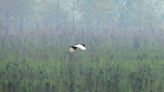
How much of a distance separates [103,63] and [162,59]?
210 centimetres

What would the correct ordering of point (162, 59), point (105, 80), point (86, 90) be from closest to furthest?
point (86, 90), point (105, 80), point (162, 59)

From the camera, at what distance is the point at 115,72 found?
6.79 meters

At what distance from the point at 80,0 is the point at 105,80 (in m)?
29.2

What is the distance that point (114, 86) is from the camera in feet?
19.4

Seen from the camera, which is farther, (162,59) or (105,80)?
(162,59)

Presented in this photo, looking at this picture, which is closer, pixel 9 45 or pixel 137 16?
pixel 9 45

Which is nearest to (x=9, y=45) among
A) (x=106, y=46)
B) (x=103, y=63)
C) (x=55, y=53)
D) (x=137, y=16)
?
(x=55, y=53)

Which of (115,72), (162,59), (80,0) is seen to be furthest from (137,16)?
(115,72)

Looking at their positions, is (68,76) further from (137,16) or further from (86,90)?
(137,16)

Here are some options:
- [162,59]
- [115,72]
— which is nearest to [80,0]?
[162,59]

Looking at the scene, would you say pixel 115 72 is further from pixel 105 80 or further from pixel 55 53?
pixel 55 53

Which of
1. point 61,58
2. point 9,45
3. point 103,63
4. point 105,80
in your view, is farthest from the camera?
point 9,45

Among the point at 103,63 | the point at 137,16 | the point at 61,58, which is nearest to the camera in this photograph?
the point at 103,63

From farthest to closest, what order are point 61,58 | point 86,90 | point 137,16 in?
1. point 137,16
2. point 61,58
3. point 86,90
